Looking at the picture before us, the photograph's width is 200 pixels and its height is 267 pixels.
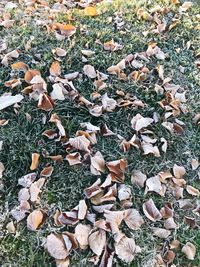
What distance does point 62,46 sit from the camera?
3004mm

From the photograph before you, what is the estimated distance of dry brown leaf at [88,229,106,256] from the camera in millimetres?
2227

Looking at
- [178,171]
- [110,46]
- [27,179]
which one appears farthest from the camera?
[110,46]

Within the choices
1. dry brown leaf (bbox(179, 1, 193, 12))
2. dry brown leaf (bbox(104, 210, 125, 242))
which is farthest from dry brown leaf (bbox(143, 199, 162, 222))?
dry brown leaf (bbox(179, 1, 193, 12))

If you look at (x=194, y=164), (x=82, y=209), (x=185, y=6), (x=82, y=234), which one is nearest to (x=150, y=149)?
(x=194, y=164)

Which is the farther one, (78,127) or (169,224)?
(78,127)

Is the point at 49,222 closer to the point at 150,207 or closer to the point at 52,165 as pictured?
the point at 52,165

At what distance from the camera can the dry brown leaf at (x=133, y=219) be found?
7.75ft

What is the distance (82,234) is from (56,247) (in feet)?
0.47

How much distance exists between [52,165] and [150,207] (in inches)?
22.8

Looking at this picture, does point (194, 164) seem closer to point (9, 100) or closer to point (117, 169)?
point (117, 169)

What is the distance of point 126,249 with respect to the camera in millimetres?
2264

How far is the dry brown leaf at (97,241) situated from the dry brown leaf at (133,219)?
0.16 metres

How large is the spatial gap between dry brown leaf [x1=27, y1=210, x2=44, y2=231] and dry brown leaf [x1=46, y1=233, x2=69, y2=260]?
0.09 meters

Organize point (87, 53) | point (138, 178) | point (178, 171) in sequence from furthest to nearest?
point (87, 53) < point (178, 171) < point (138, 178)
